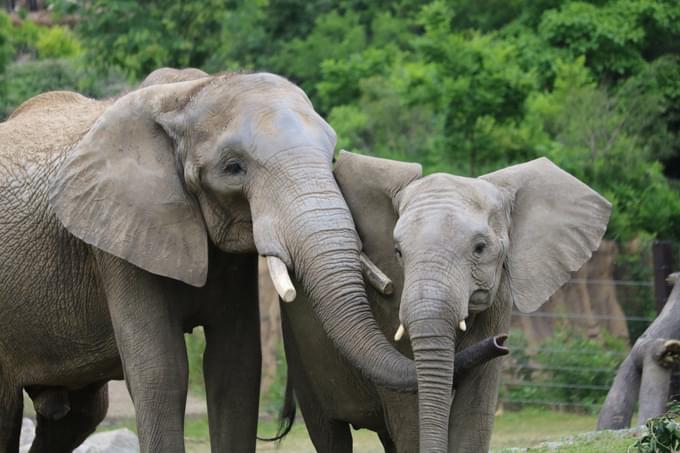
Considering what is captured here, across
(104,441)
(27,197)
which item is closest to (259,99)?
(27,197)

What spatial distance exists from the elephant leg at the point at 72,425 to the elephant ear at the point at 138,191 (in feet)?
5.81

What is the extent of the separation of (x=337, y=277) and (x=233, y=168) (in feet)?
2.42

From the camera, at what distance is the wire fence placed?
1361 cm

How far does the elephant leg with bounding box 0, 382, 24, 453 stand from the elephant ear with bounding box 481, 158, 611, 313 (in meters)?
2.72

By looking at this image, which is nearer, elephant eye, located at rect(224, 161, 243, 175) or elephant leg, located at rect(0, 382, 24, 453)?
elephant eye, located at rect(224, 161, 243, 175)

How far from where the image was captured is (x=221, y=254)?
6832 mm

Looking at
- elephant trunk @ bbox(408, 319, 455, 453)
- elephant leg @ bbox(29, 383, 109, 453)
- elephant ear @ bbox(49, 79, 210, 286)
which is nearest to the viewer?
elephant trunk @ bbox(408, 319, 455, 453)

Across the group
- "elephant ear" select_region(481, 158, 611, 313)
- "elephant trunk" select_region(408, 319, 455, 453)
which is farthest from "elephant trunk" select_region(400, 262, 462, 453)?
"elephant ear" select_region(481, 158, 611, 313)

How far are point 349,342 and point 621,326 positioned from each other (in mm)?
8651

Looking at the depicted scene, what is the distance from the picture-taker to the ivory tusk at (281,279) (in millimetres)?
5934

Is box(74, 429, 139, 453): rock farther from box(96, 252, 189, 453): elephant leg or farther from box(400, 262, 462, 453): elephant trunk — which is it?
box(400, 262, 462, 453): elephant trunk

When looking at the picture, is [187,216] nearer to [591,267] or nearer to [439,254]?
[439,254]

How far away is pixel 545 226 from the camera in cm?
659

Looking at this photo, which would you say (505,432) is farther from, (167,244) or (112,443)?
(167,244)
